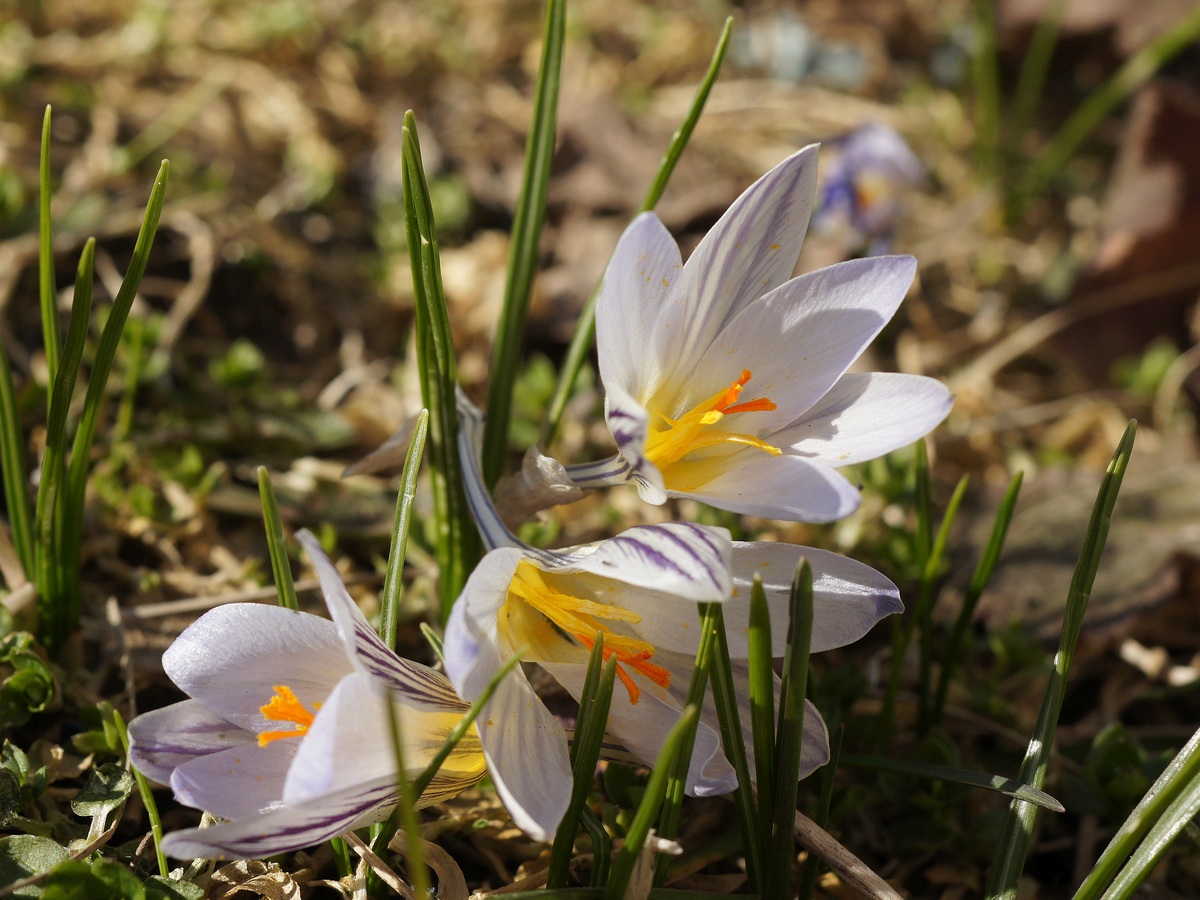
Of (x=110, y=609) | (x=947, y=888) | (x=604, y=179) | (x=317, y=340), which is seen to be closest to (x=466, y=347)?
(x=317, y=340)

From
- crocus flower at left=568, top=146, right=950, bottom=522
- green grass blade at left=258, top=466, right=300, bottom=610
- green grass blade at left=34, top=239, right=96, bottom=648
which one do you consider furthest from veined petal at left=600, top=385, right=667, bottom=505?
green grass blade at left=34, top=239, right=96, bottom=648

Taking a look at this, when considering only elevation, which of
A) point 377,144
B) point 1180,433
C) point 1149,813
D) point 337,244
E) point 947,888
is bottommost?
point 947,888

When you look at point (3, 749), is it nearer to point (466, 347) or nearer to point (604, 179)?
point (466, 347)

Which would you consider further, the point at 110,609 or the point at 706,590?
the point at 110,609

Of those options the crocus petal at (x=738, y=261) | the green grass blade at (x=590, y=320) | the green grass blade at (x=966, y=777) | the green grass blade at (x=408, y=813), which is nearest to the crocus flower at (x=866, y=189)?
the green grass blade at (x=590, y=320)

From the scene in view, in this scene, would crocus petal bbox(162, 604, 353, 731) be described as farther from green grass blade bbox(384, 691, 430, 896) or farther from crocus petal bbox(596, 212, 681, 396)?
crocus petal bbox(596, 212, 681, 396)

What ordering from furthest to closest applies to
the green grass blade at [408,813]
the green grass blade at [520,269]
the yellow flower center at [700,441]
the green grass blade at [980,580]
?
1. the green grass blade at [520,269]
2. the green grass blade at [980,580]
3. the yellow flower center at [700,441]
4. the green grass blade at [408,813]

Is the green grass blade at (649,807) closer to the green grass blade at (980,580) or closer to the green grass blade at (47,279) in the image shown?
the green grass blade at (980,580)
